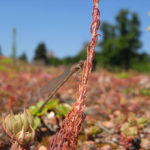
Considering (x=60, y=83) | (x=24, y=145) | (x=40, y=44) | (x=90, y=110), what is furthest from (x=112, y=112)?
(x=40, y=44)

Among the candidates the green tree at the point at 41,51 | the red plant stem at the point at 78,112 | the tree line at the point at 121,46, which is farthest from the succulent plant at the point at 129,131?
the green tree at the point at 41,51

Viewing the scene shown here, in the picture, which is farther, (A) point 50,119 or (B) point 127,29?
(B) point 127,29

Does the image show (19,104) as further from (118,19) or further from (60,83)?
(118,19)

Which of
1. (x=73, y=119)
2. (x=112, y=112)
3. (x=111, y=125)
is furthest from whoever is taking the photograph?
(x=112, y=112)

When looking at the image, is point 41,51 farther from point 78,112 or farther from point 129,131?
point 78,112

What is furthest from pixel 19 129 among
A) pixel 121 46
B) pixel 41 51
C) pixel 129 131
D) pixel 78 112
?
pixel 41 51

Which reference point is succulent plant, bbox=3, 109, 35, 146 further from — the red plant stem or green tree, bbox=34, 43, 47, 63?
green tree, bbox=34, 43, 47, 63
